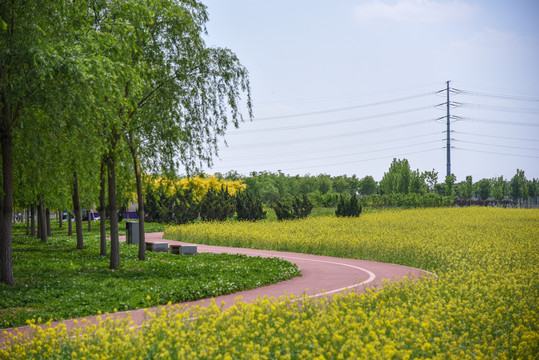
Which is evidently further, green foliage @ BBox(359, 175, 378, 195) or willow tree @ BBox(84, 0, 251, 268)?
green foliage @ BBox(359, 175, 378, 195)

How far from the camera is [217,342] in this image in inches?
261

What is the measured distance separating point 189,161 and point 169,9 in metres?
4.92

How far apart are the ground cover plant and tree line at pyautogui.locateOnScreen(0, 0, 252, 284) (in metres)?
1.15

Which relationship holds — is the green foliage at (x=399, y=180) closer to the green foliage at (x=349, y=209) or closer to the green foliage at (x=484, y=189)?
the green foliage at (x=484, y=189)

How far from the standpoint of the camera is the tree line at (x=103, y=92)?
11664mm

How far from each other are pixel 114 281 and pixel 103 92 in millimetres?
4983

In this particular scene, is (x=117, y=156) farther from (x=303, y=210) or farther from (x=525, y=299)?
(x=303, y=210)

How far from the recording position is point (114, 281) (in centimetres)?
1322

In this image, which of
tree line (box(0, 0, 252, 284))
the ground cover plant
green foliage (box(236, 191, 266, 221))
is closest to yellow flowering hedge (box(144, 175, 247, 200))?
tree line (box(0, 0, 252, 284))

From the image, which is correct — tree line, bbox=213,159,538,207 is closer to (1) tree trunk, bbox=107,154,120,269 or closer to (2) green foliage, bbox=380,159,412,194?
(2) green foliage, bbox=380,159,412,194

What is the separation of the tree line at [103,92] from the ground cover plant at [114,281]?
1.15 metres

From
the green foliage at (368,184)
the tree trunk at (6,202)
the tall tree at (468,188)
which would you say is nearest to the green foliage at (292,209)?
the tree trunk at (6,202)

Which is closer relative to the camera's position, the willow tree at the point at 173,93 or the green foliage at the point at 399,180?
the willow tree at the point at 173,93

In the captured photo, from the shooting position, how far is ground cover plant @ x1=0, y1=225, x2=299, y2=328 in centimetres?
1054
